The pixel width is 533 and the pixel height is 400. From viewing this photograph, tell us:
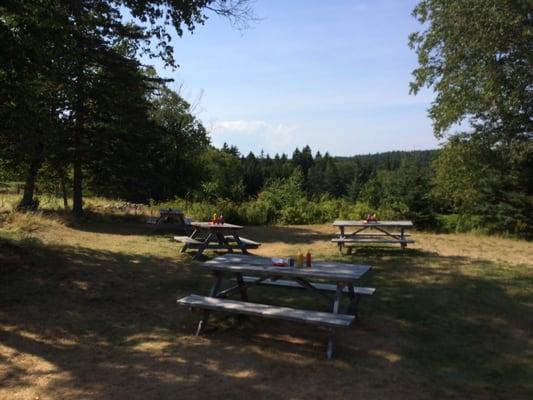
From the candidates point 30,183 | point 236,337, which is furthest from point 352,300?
point 30,183

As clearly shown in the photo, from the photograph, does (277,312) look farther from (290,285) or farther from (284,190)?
(284,190)

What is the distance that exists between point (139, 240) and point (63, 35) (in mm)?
4825

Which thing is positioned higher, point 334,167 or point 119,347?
point 334,167

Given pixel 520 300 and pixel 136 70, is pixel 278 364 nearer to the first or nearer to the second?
pixel 520 300

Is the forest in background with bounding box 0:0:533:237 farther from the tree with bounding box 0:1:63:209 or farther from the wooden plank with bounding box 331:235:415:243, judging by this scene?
the wooden plank with bounding box 331:235:415:243

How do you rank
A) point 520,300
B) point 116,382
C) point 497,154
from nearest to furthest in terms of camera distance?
point 116,382 < point 520,300 < point 497,154

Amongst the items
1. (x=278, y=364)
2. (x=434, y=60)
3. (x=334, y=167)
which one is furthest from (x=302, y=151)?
(x=278, y=364)

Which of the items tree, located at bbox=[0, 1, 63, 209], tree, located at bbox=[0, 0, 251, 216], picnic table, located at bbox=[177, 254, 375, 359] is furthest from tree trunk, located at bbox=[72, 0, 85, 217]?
picnic table, located at bbox=[177, 254, 375, 359]

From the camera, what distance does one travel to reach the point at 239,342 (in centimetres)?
481

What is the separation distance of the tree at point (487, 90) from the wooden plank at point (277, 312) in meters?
13.7

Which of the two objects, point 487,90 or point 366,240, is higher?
point 487,90

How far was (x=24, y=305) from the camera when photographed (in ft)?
18.9

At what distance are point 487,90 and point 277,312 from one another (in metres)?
14.2

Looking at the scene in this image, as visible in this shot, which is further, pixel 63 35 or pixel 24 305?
pixel 63 35
